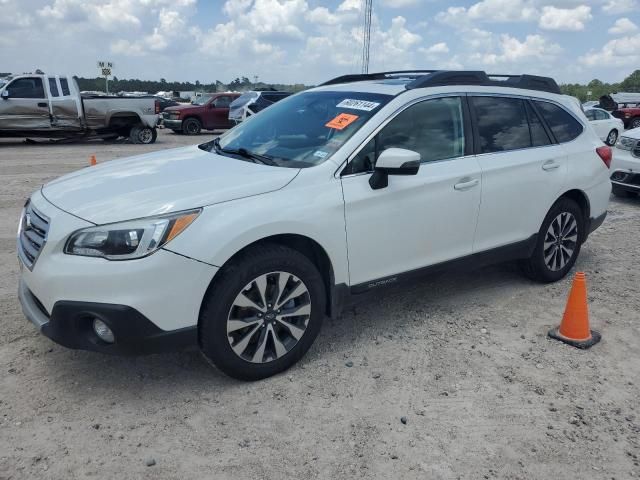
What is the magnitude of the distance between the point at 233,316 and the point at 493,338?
1.99 metres

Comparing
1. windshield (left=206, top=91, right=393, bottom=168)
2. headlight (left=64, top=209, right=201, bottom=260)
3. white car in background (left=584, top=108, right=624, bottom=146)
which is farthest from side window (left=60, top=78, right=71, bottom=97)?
white car in background (left=584, top=108, right=624, bottom=146)

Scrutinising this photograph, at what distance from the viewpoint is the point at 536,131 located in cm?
495

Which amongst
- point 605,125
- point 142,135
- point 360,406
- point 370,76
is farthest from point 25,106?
point 605,125

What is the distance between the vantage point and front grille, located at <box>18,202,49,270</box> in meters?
3.20

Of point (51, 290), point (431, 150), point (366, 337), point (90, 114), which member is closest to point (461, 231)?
point (431, 150)

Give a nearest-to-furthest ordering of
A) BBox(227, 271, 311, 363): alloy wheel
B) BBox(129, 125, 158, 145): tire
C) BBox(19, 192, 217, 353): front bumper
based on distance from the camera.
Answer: BBox(19, 192, 217, 353): front bumper, BBox(227, 271, 311, 363): alloy wheel, BBox(129, 125, 158, 145): tire

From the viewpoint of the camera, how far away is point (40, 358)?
12.2ft

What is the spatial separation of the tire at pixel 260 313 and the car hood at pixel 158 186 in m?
0.39

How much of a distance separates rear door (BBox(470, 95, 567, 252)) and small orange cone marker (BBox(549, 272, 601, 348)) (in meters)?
0.74

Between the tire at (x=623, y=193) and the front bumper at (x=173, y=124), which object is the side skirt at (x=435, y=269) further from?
the front bumper at (x=173, y=124)

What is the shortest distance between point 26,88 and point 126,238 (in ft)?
49.3

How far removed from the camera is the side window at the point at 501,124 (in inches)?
177

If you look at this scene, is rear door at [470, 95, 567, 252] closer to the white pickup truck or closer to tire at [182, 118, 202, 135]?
the white pickup truck

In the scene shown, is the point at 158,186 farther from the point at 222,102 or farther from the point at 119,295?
the point at 222,102
